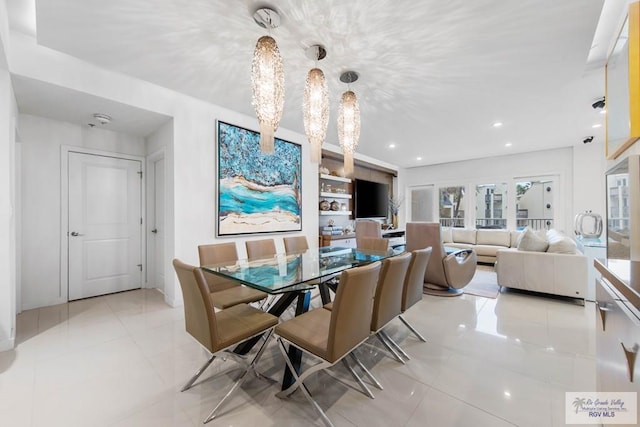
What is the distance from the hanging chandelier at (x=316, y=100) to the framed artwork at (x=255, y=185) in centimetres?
166

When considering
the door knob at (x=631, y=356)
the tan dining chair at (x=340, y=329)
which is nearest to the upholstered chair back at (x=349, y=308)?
the tan dining chair at (x=340, y=329)

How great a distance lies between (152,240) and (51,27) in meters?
2.76

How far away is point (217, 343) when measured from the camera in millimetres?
1480

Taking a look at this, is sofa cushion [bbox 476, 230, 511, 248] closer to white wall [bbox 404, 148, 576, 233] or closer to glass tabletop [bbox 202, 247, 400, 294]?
white wall [bbox 404, 148, 576, 233]

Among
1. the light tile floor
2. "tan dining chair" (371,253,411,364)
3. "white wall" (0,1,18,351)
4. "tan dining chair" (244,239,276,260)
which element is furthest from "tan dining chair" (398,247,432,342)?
"white wall" (0,1,18,351)

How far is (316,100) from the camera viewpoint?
225 centimetres

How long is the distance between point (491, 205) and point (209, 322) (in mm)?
7423

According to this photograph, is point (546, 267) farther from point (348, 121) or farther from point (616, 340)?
point (348, 121)

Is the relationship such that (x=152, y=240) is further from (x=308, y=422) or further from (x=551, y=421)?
(x=551, y=421)

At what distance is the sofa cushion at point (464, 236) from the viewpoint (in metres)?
6.23

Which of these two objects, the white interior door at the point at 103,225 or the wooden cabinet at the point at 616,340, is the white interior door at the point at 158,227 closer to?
the white interior door at the point at 103,225

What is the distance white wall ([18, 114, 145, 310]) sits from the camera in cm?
310

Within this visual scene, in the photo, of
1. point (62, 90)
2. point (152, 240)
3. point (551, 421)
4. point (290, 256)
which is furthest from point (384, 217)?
point (62, 90)

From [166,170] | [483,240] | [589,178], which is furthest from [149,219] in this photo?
[589,178]
